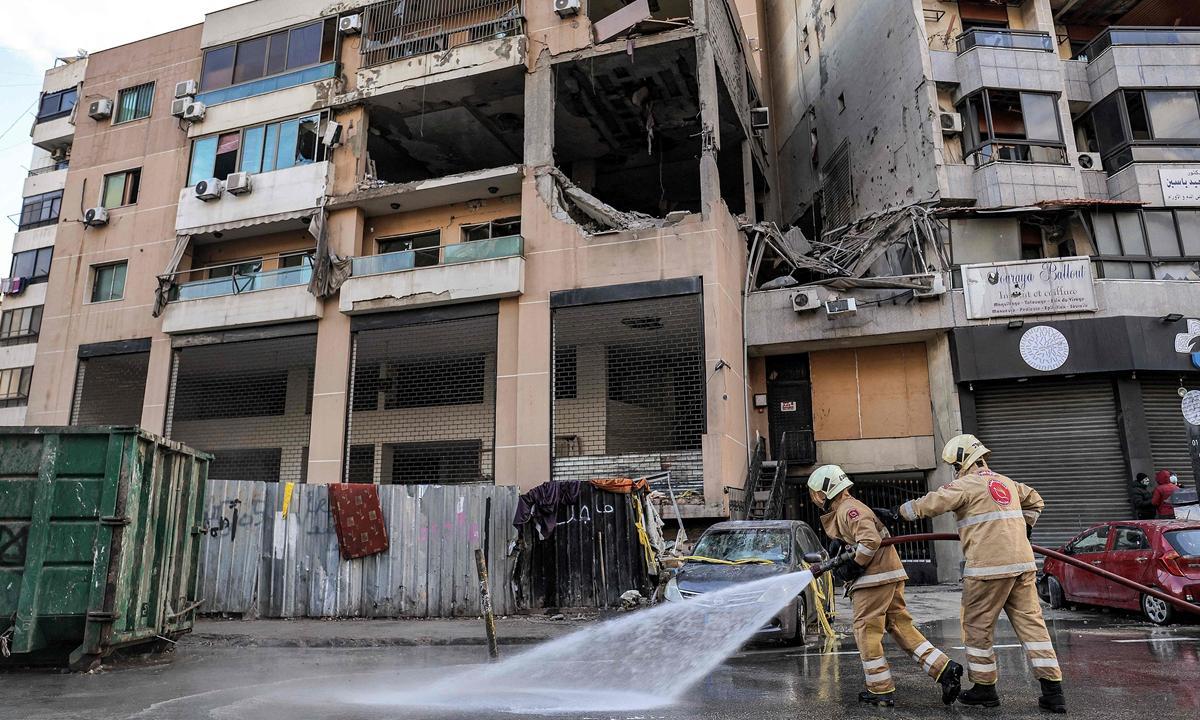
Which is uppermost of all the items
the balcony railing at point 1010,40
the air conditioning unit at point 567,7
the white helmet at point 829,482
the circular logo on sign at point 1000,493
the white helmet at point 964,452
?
the air conditioning unit at point 567,7

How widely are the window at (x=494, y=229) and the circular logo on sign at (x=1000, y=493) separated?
16.3m

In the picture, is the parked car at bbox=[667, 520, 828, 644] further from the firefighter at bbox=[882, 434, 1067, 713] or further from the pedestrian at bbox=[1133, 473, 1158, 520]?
the pedestrian at bbox=[1133, 473, 1158, 520]

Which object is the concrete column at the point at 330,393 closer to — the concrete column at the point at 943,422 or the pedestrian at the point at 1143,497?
the concrete column at the point at 943,422

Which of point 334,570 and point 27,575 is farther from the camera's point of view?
point 334,570

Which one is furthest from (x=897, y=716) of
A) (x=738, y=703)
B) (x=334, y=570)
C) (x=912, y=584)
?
(x=912, y=584)

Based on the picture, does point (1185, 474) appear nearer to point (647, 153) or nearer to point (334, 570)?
point (647, 153)

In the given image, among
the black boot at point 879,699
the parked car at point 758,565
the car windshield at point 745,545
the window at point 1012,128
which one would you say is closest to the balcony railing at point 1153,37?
the window at point 1012,128

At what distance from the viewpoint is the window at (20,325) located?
30562mm

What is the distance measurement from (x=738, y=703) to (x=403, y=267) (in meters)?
15.8

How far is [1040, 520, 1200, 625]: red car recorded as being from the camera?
31.3ft

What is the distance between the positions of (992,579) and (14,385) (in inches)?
1404

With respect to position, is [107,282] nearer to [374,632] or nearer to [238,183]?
[238,183]

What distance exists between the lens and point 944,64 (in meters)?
20.1

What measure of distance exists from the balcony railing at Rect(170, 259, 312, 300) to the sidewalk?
414 inches
